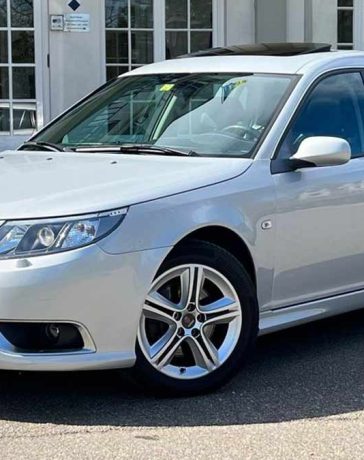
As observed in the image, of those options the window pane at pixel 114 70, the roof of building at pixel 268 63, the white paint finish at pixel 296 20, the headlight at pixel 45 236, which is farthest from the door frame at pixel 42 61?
the headlight at pixel 45 236

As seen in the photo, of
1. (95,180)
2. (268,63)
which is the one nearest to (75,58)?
(268,63)

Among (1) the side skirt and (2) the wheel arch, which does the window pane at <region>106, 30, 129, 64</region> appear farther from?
(2) the wheel arch

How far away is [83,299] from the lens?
→ 155 inches

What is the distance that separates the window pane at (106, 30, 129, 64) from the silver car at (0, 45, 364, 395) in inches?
225

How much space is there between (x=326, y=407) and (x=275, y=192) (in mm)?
1120

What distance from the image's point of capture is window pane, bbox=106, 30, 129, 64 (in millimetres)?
11359

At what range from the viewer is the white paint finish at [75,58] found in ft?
36.2

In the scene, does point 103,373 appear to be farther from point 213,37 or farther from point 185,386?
point 213,37

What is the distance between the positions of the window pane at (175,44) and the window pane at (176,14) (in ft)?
0.33

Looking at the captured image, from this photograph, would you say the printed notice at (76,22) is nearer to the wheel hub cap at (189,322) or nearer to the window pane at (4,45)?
the window pane at (4,45)

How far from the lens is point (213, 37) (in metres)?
11.6

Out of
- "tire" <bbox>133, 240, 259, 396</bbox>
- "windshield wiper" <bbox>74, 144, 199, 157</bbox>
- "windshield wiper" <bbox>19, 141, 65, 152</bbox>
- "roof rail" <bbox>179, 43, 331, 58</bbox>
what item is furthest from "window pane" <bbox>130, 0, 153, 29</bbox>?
"tire" <bbox>133, 240, 259, 396</bbox>

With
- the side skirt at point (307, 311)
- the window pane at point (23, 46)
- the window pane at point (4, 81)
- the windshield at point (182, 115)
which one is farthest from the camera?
the window pane at point (4, 81)

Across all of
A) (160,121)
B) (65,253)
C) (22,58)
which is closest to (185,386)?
(65,253)
